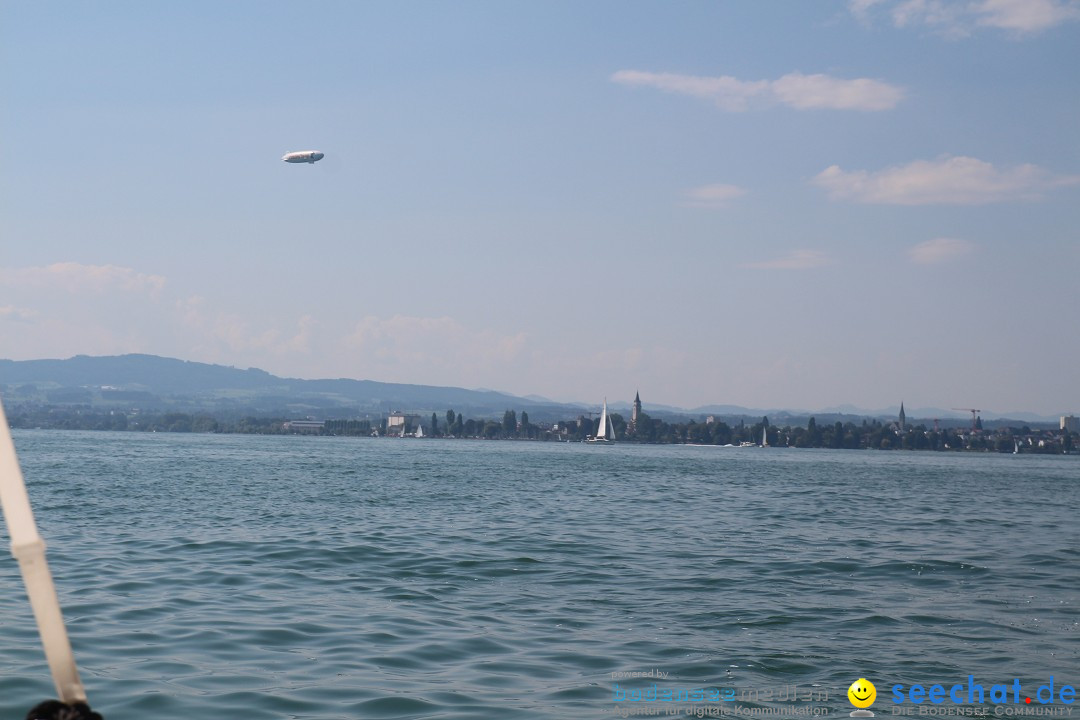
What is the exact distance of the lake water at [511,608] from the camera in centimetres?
1234

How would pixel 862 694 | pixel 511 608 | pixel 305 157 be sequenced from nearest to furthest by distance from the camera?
pixel 862 694, pixel 511 608, pixel 305 157

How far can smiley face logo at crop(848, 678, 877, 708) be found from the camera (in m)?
12.2

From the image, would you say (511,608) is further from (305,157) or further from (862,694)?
(305,157)

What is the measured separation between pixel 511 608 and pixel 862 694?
7.12m

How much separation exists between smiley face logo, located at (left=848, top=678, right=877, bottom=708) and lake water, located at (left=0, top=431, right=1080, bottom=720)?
0.15 metres

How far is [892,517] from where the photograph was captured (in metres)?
42.7

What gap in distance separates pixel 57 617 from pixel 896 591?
68.4 feet

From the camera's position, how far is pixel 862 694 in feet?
40.5

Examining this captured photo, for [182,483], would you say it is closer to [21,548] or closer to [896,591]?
[896,591]

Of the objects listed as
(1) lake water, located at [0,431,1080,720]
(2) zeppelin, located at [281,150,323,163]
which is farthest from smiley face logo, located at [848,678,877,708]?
(2) zeppelin, located at [281,150,323,163]

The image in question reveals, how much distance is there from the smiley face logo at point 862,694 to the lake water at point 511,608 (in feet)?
0.51

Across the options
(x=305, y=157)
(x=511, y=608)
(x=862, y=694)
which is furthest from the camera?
(x=305, y=157)

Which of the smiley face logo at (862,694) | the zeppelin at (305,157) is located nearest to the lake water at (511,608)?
the smiley face logo at (862,694)

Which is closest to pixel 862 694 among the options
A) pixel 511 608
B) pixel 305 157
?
pixel 511 608
